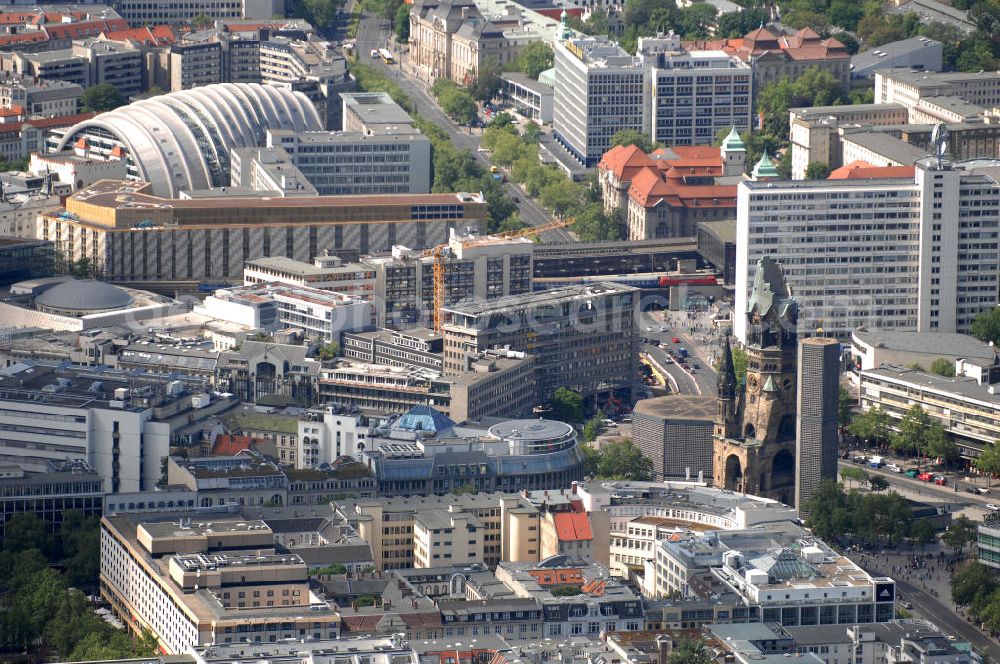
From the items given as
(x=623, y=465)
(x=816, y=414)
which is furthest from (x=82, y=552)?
(x=816, y=414)

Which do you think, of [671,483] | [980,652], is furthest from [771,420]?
[980,652]

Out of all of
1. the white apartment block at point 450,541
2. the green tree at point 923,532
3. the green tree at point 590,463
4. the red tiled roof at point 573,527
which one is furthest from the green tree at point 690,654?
the green tree at point 590,463

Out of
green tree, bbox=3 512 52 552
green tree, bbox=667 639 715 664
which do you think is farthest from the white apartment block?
green tree, bbox=667 639 715 664

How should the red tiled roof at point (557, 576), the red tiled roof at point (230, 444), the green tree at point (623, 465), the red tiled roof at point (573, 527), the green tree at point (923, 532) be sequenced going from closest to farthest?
the red tiled roof at point (557, 576)
the red tiled roof at point (573, 527)
the green tree at point (923, 532)
the red tiled roof at point (230, 444)
the green tree at point (623, 465)

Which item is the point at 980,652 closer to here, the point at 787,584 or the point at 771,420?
the point at 787,584

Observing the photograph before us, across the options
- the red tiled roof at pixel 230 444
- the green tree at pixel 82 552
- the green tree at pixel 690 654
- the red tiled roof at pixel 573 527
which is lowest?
the green tree at pixel 690 654

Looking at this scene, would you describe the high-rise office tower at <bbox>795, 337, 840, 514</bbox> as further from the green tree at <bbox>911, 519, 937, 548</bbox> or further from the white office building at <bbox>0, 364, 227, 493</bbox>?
the white office building at <bbox>0, 364, 227, 493</bbox>

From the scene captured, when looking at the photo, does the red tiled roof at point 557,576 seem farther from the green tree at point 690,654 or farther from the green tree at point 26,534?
the green tree at point 26,534

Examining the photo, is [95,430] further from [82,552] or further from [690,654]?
[690,654]

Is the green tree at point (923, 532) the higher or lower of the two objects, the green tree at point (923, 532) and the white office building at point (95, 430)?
the lower
